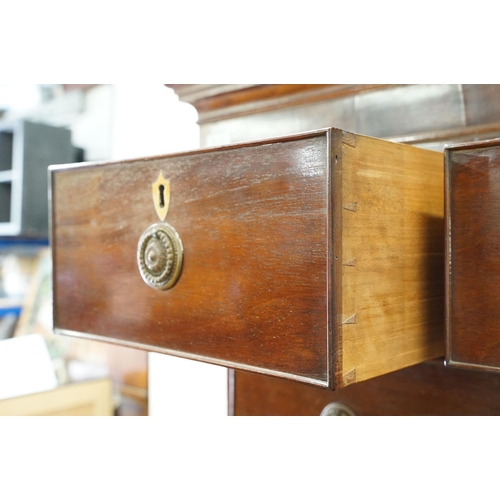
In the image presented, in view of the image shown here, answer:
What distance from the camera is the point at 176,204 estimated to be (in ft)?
2.62

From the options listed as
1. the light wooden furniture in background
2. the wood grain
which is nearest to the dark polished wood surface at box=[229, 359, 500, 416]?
the wood grain

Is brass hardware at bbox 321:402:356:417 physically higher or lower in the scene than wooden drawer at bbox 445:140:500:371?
lower

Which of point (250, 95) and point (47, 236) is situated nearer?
point (250, 95)

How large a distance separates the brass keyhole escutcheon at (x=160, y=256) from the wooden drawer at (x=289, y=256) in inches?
0.4

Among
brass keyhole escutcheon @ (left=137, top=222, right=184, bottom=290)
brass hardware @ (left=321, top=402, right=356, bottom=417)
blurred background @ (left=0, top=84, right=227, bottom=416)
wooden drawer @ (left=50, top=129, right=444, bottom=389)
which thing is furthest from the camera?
blurred background @ (left=0, top=84, right=227, bottom=416)

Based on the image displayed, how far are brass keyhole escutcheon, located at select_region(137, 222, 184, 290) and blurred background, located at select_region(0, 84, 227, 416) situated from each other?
29.3 inches

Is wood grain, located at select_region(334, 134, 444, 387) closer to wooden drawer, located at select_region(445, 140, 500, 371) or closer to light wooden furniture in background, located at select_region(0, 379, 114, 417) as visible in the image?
wooden drawer, located at select_region(445, 140, 500, 371)

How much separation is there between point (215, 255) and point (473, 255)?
12.7 inches

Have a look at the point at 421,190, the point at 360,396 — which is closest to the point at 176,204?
the point at 421,190

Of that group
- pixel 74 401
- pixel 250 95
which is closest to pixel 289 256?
pixel 250 95

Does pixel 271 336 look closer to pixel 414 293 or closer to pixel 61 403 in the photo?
pixel 414 293

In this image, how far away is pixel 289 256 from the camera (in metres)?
0.66

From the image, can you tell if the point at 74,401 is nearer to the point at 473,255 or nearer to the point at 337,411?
the point at 337,411

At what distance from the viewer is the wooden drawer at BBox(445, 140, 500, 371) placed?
651 millimetres
